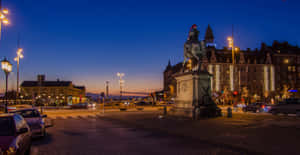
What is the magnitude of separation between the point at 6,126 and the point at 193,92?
507 inches

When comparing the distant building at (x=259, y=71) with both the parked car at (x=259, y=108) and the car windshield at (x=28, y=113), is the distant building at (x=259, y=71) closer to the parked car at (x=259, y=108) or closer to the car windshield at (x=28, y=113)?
the parked car at (x=259, y=108)

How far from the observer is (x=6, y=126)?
6074 millimetres

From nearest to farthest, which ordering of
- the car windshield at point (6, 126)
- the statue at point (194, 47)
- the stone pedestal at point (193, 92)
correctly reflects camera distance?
the car windshield at point (6, 126)
the stone pedestal at point (193, 92)
the statue at point (194, 47)

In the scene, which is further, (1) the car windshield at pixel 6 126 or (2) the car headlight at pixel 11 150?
(1) the car windshield at pixel 6 126

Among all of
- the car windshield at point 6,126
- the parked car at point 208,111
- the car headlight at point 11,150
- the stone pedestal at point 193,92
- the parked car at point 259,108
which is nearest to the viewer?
the car headlight at point 11,150

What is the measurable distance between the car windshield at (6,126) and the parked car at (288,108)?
2195 centimetres

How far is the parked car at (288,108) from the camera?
69.9 feet

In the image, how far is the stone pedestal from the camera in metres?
16.9

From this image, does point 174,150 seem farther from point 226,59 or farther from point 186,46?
point 226,59

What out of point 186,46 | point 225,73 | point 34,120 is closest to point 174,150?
point 34,120


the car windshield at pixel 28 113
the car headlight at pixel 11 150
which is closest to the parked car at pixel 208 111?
the car windshield at pixel 28 113

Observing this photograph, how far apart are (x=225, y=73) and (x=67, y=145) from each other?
251 feet

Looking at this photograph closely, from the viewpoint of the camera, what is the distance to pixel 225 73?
7988 cm

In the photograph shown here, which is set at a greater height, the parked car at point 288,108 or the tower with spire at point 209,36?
the tower with spire at point 209,36
